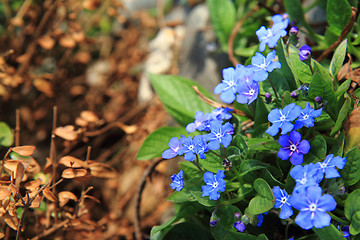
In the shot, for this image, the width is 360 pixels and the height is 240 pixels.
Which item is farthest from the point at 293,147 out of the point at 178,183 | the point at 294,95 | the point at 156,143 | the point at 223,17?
the point at 223,17

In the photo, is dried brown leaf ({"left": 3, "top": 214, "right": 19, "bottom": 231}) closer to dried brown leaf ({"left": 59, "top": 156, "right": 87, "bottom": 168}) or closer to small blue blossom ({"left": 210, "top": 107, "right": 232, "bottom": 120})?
dried brown leaf ({"left": 59, "top": 156, "right": 87, "bottom": 168})

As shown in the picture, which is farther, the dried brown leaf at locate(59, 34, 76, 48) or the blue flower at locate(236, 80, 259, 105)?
the dried brown leaf at locate(59, 34, 76, 48)

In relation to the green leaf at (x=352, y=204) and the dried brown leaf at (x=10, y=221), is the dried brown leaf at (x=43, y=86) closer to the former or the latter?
the dried brown leaf at (x=10, y=221)

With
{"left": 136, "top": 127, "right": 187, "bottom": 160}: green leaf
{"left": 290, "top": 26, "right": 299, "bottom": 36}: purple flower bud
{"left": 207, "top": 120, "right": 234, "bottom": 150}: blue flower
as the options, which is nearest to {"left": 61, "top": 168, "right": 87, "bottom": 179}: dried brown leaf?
{"left": 136, "top": 127, "right": 187, "bottom": 160}: green leaf

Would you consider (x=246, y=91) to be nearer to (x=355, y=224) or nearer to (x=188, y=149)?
(x=188, y=149)

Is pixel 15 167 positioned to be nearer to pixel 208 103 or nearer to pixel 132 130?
pixel 132 130

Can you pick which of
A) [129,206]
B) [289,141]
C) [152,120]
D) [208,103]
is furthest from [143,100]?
[289,141]
